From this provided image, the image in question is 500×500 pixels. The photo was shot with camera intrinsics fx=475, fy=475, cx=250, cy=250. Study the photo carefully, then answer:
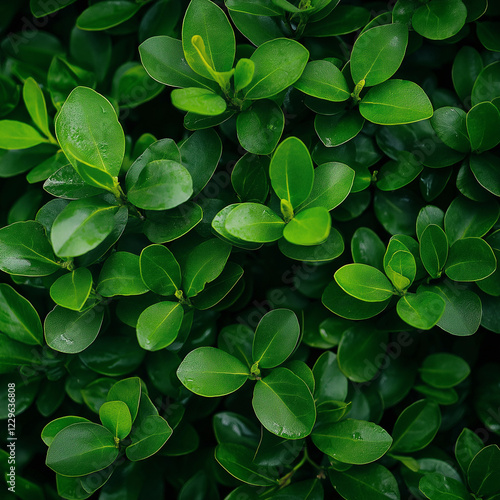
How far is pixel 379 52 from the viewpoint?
0.96 m

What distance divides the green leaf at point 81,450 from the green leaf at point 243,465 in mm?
222

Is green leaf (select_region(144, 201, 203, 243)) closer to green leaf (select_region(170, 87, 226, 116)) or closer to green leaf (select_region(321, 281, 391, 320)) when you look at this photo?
green leaf (select_region(170, 87, 226, 116))

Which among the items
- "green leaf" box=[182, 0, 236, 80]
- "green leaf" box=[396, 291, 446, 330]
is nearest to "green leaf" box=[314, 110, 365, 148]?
"green leaf" box=[182, 0, 236, 80]

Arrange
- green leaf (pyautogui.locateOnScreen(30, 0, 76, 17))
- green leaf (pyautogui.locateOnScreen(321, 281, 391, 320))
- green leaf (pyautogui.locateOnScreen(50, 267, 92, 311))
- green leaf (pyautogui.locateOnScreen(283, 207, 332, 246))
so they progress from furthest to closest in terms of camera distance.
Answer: green leaf (pyautogui.locateOnScreen(30, 0, 76, 17)), green leaf (pyautogui.locateOnScreen(321, 281, 391, 320)), green leaf (pyautogui.locateOnScreen(50, 267, 92, 311)), green leaf (pyautogui.locateOnScreen(283, 207, 332, 246))

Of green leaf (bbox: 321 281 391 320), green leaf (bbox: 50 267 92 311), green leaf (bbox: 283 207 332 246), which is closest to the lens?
green leaf (bbox: 283 207 332 246)

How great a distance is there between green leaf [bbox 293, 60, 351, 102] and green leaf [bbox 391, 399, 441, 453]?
2.28 ft

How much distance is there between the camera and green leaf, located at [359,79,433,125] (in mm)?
914

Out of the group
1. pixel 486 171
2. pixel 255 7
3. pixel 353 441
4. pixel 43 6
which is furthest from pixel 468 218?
pixel 43 6

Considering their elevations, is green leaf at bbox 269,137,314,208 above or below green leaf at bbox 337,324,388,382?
above

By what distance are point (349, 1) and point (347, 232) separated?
1.79ft

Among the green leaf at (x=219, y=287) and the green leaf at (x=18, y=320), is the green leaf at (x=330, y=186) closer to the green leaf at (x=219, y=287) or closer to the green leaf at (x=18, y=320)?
the green leaf at (x=219, y=287)

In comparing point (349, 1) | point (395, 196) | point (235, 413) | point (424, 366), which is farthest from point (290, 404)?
point (349, 1)

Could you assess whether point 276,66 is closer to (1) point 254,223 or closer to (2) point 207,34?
(2) point 207,34

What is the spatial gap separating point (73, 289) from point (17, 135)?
0.42 meters
